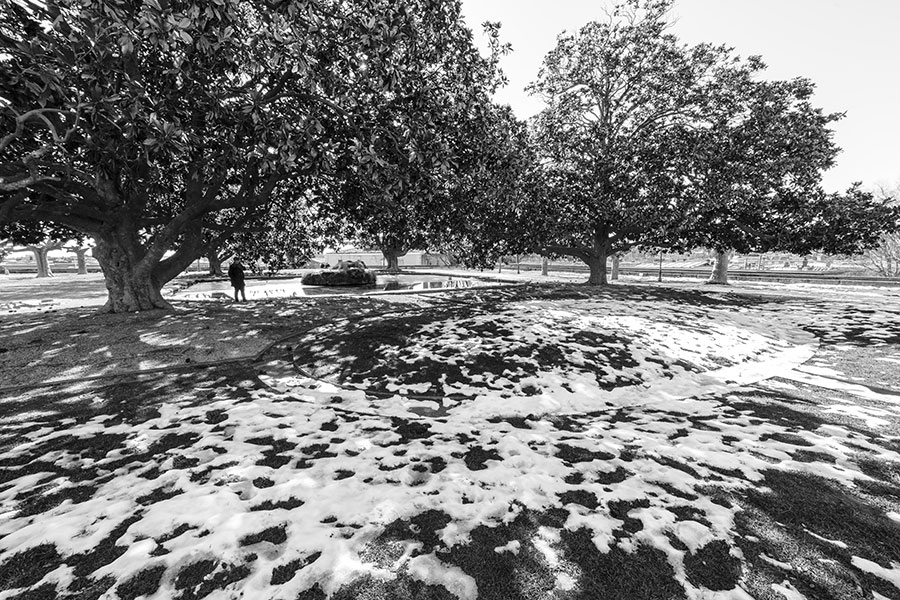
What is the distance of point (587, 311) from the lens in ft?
35.9

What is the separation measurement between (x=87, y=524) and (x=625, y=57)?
2204cm

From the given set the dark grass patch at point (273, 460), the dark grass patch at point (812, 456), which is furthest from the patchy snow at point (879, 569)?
the dark grass patch at point (273, 460)

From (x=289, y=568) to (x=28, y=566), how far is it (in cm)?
182

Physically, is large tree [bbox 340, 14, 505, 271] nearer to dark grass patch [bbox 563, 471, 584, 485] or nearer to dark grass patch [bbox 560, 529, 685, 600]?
dark grass patch [bbox 563, 471, 584, 485]

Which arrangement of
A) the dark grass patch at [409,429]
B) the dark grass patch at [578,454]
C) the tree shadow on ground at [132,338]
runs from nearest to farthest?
the dark grass patch at [578,454], the dark grass patch at [409,429], the tree shadow on ground at [132,338]

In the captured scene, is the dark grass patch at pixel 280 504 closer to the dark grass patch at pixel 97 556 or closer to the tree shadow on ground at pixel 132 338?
the dark grass patch at pixel 97 556

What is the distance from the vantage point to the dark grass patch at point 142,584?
2299mm

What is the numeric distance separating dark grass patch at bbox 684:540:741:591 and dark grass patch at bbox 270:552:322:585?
2.65m

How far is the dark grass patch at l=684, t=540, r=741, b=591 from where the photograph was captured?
240 cm

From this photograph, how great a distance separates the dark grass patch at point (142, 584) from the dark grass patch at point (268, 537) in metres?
0.50

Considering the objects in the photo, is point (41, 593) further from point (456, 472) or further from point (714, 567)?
point (714, 567)

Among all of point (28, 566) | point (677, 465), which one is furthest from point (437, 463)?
point (28, 566)

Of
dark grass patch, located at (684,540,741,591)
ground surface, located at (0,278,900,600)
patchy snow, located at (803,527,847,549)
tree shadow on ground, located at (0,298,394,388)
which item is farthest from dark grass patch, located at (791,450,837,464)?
tree shadow on ground, located at (0,298,394,388)

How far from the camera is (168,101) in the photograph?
6.31 m
